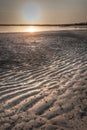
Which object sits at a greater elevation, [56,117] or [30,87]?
[30,87]

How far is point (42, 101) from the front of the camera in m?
5.23

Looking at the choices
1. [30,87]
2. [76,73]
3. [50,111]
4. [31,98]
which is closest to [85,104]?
[50,111]

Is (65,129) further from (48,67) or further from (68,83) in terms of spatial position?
(48,67)

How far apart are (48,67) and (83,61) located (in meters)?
1.96

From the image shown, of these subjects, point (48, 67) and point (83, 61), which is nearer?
point (48, 67)

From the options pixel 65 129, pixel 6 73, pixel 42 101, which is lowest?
pixel 65 129

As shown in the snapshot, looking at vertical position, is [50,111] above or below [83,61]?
below

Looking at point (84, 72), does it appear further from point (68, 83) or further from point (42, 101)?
point (42, 101)

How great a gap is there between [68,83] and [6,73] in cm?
259

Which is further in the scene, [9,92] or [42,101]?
[9,92]

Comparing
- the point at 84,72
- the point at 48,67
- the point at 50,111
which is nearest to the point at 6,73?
the point at 48,67

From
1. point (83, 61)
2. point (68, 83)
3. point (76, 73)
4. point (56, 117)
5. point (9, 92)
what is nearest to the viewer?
point (56, 117)

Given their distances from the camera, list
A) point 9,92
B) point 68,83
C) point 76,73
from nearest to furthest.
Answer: point 9,92 < point 68,83 < point 76,73

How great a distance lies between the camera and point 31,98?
5.37m
